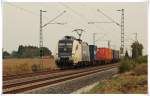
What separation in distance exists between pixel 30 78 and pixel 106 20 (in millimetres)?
3647

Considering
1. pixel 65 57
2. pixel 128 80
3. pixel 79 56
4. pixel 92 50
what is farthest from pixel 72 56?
pixel 128 80

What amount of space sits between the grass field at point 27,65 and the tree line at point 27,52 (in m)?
0.16

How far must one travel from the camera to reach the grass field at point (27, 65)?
14.8 meters

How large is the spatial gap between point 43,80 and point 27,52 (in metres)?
2.23

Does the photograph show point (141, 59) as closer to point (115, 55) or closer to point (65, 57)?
point (115, 55)

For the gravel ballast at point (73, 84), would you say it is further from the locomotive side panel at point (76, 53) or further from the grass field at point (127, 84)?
the locomotive side panel at point (76, 53)

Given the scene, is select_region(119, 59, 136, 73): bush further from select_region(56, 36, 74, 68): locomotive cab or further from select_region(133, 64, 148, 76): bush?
select_region(56, 36, 74, 68): locomotive cab

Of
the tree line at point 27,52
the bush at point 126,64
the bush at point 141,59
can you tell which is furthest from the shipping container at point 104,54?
the tree line at point 27,52

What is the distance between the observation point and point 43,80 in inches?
666

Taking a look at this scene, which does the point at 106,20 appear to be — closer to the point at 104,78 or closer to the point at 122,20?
the point at 122,20

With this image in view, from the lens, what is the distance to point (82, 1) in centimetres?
1399

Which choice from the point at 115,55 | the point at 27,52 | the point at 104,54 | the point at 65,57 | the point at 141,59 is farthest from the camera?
the point at 65,57

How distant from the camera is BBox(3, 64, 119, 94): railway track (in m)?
14.5

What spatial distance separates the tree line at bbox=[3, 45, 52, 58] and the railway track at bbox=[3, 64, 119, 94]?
752 mm
